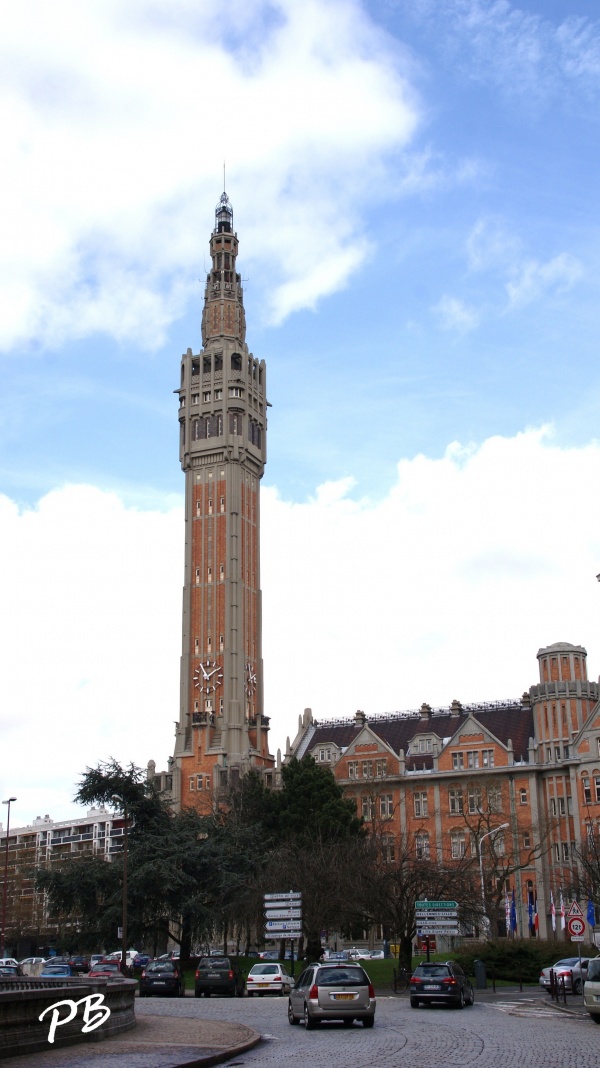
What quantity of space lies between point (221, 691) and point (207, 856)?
3687 cm

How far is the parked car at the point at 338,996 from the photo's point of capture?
28.3m

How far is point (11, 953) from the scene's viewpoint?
439 ft

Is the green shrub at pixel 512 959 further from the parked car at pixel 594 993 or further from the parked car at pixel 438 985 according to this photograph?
the parked car at pixel 594 993

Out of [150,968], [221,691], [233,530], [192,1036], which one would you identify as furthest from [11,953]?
[192,1036]

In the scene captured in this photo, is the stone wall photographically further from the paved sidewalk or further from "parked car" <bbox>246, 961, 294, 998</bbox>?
"parked car" <bbox>246, 961, 294, 998</bbox>

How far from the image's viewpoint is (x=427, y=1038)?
81.3 ft

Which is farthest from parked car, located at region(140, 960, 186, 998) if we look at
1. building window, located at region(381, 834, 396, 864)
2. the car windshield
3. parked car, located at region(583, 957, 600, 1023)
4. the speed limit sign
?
parked car, located at region(583, 957, 600, 1023)

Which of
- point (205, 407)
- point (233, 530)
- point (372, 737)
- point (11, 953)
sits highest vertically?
point (205, 407)

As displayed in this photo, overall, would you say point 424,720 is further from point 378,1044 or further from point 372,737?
point 378,1044

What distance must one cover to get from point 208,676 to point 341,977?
75.4 metres

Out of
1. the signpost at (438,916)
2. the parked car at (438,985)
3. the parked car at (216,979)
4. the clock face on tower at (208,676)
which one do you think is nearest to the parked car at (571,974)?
the signpost at (438,916)

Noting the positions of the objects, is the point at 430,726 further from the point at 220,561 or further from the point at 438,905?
the point at 438,905

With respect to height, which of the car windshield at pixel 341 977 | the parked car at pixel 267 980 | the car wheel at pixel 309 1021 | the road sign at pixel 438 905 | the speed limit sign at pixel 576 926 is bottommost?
the parked car at pixel 267 980

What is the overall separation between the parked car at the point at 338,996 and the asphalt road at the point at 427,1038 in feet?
1.34
